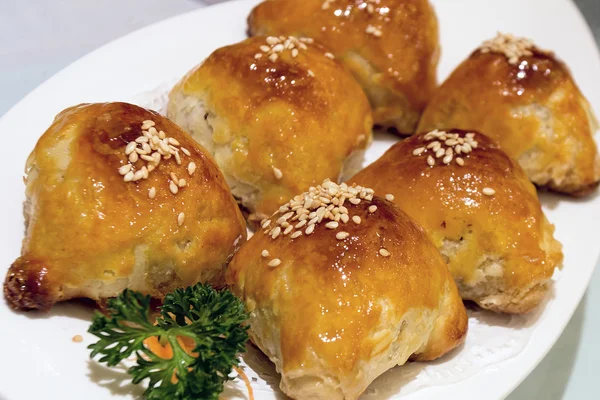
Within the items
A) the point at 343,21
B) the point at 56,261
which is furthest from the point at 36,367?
the point at 343,21

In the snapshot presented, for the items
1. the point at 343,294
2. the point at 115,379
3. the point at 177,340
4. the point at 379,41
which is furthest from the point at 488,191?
the point at 115,379

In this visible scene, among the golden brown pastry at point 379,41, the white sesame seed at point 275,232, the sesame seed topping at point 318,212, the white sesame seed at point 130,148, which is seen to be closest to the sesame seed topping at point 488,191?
the sesame seed topping at point 318,212

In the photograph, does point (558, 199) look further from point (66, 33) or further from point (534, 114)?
point (66, 33)

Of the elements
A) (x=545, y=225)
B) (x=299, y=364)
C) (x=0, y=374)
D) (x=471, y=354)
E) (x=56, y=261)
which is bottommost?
(x=471, y=354)

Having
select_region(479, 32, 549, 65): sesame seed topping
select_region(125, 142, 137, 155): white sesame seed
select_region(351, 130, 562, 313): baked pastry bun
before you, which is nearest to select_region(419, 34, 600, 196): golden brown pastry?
select_region(479, 32, 549, 65): sesame seed topping

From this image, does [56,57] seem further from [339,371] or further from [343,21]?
[339,371]

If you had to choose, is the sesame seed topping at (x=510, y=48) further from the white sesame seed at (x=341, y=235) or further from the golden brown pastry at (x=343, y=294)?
the white sesame seed at (x=341, y=235)
